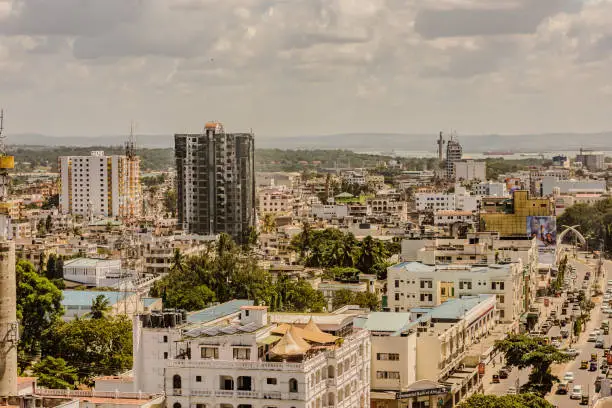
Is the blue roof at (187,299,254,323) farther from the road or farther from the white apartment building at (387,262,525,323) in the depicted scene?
the road

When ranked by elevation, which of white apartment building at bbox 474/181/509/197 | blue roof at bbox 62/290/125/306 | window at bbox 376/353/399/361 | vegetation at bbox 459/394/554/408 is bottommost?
vegetation at bbox 459/394/554/408

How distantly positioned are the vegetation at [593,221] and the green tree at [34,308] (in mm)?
66922

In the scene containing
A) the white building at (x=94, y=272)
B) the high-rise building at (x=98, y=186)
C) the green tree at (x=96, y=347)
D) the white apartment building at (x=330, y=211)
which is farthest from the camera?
the high-rise building at (x=98, y=186)

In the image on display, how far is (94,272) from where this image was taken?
8231cm

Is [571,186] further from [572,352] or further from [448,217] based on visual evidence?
[572,352]

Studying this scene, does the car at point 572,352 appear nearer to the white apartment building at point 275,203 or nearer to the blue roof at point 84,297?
the blue roof at point 84,297

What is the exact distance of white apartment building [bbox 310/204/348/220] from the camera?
454ft

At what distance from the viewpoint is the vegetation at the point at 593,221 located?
118944mm

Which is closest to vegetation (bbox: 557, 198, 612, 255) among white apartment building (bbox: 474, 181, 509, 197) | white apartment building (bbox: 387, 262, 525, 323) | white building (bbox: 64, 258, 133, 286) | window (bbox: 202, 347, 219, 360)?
white apartment building (bbox: 474, 181, 509, 197)

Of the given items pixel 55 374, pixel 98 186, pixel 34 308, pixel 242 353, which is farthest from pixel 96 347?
pixel 98 186

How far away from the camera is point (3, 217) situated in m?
42.0

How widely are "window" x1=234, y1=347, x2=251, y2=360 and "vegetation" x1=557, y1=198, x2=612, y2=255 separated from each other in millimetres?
83116

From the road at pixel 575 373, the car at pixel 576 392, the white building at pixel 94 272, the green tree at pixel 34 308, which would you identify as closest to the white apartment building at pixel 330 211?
the white building at pixel 94 272

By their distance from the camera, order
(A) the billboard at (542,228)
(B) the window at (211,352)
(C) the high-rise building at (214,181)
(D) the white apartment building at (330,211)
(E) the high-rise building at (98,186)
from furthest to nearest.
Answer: (E) the high-rise building at (98,186)
(D) the white apartment building at (330,211)
(C) the high-rise building at (214,181)
(A) the billboard at (542,228)
(B) the window at (211,352)
